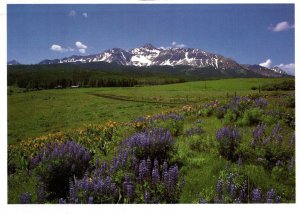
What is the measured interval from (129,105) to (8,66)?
2498 millimetres

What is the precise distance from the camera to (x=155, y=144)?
5137 mm

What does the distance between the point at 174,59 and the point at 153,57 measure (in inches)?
Result: 26.3

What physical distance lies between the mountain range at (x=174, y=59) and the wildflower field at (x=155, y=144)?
10.8 inches

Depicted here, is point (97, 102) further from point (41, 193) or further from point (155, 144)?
point (41, 193)

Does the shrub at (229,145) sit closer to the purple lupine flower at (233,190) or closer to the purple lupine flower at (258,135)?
the purple lupine flower at (258,135)

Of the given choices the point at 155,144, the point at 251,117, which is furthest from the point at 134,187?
the point at 251,117

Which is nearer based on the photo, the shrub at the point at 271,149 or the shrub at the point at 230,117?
the shrub at the point at 271,149

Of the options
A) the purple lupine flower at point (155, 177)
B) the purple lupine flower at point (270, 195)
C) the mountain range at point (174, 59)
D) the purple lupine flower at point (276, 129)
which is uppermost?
the mountain range at point (174, 59)

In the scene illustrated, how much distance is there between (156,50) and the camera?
770 cm

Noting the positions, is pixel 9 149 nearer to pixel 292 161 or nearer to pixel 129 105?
pixel 129 105

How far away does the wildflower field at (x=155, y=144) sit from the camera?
4.70 metres

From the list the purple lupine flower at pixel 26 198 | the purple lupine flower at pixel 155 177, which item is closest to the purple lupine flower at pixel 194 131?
the purple lupine flower at pixel 155 177

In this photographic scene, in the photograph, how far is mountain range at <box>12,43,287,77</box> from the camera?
7.22m
